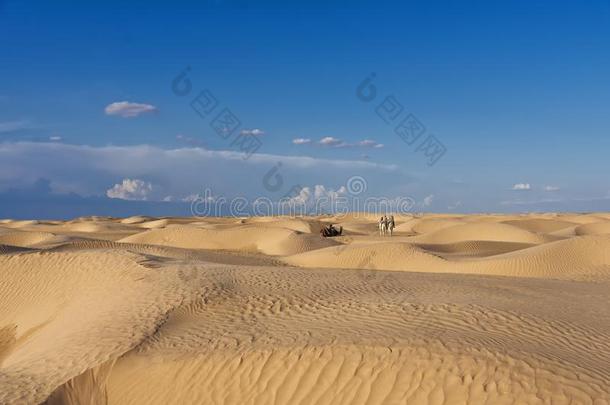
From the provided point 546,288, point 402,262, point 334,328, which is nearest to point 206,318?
point 334,328

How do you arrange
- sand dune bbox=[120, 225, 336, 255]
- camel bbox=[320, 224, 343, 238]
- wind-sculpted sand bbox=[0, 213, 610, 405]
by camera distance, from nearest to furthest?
1. wind-sculpted sand bbox=[0, 213, 610, 405]
2. sand dune bbox=[120, 225, 336, 255]
3. camel bbox=[320, 224, 343, 238]

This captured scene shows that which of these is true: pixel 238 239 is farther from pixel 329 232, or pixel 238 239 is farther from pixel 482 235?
pixel 482 235

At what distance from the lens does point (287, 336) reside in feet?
21.3

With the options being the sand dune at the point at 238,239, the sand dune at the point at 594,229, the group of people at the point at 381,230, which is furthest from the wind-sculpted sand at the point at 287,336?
the sand dune at the point at 594,229

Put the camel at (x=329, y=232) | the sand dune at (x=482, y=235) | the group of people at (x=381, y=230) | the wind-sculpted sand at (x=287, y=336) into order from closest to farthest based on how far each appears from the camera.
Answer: the wind-sculpted sand at (x=287, y=336) → the sand dune at (x=482, y=235) → the camel at (x=329, y=232) → the group of people at (x=381, y=230)

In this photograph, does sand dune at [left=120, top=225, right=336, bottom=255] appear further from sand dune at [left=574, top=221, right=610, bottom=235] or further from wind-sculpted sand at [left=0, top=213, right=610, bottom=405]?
sand dune at [left=574, top=221, right=610, bottom=235]

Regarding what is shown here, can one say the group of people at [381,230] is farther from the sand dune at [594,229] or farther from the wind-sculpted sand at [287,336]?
the wind-sculpted sand at [287,336]

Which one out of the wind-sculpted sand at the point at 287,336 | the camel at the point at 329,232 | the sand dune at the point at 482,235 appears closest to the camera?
the wind-sculpted sand at the point at 287,336

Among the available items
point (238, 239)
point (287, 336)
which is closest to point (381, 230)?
point (238, 239)

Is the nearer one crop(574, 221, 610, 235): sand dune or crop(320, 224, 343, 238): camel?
crop(574, 221, 610, 235): sand dune

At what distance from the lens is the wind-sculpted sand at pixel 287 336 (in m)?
5.02

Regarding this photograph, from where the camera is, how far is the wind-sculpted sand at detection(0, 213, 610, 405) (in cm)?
502

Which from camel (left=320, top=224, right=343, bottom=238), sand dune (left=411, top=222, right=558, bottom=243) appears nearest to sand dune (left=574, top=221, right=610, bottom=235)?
sand dune (left=411, top=222, right=558, bottom=243)

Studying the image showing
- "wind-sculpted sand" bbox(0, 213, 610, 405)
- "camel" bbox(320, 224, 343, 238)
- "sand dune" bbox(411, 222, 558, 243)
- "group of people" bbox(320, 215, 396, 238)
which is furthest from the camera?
"group of people" bbox(320, 215, 396, 238)
